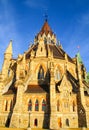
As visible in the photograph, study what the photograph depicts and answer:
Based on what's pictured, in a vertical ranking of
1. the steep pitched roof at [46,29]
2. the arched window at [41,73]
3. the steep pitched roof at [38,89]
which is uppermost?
the steep pitched roof at [46,29]

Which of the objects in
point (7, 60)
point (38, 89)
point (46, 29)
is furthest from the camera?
point (46, 29)

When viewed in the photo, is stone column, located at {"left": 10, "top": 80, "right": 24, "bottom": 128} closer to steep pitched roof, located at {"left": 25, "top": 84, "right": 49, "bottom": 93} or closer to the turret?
steep pitched roof, located at {"left": 25, "top": 84, "right": 49, "bottom": 93}

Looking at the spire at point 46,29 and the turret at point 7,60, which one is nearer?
the turret at point 7,60

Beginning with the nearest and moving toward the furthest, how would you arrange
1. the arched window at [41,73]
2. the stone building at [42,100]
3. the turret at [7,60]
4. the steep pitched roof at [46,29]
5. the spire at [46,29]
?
1. the stone building at [42,100]
2. the arched window at [41,73]
3. the turret at [7,60]
4. the steep pitched roof at [46,29]
5. the spire at [46,29]

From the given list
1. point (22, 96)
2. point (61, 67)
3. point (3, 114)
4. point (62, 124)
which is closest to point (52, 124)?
point (62, 124)

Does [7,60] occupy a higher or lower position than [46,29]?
lower

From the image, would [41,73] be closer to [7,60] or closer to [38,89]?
[38,89]

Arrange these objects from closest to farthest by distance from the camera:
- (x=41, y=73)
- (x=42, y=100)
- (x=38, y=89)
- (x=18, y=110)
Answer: (x=18, y=110) < (x=42, y=100) < (x=38, y=89) < (x=41, y=73)

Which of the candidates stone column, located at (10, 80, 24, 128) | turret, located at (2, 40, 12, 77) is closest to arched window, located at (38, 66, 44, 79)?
stone column, located at (10, 80, 24, 128)

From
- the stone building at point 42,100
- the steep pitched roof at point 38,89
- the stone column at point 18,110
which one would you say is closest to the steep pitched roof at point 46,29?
the stone building at point 42,100

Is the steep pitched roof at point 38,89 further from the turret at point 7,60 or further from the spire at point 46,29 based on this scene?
the spire at point 46,29

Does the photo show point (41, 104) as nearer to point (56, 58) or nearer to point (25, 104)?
point (25, 104)

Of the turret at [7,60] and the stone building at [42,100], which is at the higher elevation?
the turret at [7,60]

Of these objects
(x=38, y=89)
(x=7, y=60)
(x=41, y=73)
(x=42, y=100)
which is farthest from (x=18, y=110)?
(x=7, y=60)
